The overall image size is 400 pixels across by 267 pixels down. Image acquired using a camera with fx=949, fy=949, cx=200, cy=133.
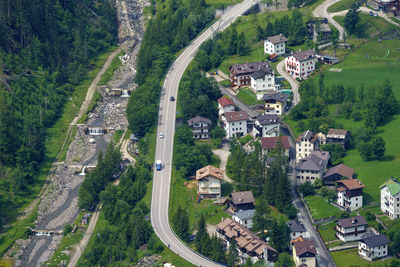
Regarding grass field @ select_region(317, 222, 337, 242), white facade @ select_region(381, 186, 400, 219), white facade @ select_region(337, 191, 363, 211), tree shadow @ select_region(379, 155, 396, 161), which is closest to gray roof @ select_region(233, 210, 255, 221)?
grass field @ select_region(317, 222, 337, 242)

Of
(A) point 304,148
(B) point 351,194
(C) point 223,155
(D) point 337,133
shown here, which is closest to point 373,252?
(B) point 351,194

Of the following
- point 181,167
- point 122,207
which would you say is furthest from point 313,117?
point 122,207

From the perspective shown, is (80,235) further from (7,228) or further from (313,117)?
(313,117)

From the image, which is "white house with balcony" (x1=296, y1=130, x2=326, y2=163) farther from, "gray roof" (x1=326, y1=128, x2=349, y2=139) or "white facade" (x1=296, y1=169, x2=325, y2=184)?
"white facade" (x1=296, y1=169, x2=325, y2=184)

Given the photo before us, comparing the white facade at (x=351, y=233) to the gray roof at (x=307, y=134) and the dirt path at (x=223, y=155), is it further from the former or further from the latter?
the dirt path at (x=223, y=155)

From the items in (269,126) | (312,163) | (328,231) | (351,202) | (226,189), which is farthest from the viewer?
(269,126)

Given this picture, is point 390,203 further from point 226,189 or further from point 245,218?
point 226,189
